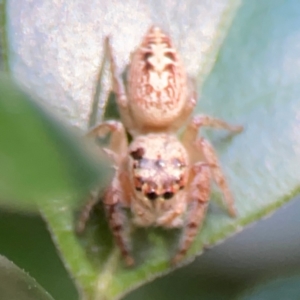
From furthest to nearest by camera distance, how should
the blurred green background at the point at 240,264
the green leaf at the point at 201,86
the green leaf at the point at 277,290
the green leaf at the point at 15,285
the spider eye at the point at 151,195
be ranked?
the blurred green background at the point at 240,264 < the green leaf at the point at 277,290 < the spider eye at the point at 151,195 < the green leaf at the point at 201,86 < the green leaf at the point at 15,285

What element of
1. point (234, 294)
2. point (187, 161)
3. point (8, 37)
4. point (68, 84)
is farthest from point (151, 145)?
point (234, 294)

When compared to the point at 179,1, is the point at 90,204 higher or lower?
lower

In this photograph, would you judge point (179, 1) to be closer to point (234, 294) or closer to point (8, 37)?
point (8, 37)

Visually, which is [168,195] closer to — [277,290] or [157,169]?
[157,169]

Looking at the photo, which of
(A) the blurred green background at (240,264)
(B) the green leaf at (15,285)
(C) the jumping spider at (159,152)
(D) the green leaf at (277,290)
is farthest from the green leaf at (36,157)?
(A) the blurred green background at (240,264)

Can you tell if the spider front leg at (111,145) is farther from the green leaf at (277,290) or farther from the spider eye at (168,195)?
the green leaf at (277,290)

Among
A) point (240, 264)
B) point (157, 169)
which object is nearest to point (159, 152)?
point (157, 169)

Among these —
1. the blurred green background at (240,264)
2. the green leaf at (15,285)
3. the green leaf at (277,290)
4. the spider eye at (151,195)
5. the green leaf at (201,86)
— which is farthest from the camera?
the blurred green background at (240,264)
